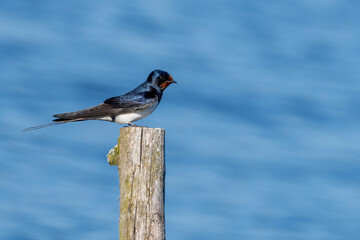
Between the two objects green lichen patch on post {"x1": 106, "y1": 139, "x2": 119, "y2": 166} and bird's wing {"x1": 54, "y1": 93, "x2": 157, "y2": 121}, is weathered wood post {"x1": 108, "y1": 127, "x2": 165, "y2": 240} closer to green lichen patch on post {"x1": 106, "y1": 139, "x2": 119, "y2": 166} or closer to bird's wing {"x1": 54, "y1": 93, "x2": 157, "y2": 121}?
green lichen patch on post {"x1": 106, "y1": 139, "x2": 119, "y2": 166}

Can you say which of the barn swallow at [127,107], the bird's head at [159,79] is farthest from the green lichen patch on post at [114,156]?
the bird's head at [159,79]

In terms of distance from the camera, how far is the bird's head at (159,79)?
332 inches

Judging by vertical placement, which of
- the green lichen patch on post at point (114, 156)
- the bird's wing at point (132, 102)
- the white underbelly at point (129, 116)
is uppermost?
the bird's wing at point (132, 102)

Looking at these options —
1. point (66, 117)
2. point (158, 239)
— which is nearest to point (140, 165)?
point (158, 239)

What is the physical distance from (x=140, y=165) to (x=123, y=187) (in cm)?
29

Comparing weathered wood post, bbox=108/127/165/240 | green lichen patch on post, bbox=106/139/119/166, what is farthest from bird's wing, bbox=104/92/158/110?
weathered wood post, bbox=108/127/165/240

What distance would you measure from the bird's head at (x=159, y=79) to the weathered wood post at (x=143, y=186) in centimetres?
233

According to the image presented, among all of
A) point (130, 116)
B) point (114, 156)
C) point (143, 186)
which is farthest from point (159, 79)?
point (143, 186)

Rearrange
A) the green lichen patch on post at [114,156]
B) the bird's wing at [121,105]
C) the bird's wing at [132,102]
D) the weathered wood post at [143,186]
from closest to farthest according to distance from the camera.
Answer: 1. the weathered wood post at [143,186]
2. the green lichen patch on post at [114,156]
3. the bird's wing at [121,105]
4. the bird's wing at [132,102]

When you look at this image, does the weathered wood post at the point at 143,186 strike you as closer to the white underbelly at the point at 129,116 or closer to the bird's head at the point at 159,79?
the white underbelly at the point at 129,116

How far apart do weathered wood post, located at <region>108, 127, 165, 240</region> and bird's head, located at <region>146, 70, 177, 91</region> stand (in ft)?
7.64

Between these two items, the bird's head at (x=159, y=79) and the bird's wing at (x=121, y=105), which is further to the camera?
the bird's head at (x=159, y=79)

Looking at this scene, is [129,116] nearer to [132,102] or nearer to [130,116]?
[130,116]

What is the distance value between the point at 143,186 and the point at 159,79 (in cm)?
271
